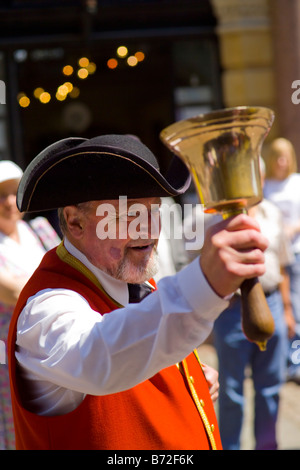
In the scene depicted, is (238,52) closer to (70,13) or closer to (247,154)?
(70,13)

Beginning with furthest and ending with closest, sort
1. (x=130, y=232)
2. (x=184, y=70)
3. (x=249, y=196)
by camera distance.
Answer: (x=184, y=70), (x=130, y=232), (x=249, y=196)

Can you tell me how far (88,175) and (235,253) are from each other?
28.9 inches

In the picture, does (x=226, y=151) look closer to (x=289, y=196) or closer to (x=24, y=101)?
(x=289, y=196)

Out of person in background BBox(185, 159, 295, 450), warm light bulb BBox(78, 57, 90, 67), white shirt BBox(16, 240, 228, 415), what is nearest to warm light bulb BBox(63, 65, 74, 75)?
warm light bulb BBox(78, 57, 90, 67)

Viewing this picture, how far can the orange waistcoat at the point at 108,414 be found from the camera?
188cm

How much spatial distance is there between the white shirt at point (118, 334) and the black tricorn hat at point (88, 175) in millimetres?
331

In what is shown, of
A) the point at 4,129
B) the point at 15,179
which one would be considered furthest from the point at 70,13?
the point at 15,179

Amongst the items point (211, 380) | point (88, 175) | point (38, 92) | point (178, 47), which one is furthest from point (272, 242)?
point (38, 92)

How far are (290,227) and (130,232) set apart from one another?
177 inches

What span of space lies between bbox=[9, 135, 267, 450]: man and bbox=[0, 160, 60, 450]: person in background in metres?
1.65

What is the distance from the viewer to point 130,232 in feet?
6.82

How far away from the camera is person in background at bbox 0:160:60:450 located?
12.4ft

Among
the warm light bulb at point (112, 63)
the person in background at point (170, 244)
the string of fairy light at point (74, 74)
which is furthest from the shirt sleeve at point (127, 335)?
the warm light bulb at point (112, 63)

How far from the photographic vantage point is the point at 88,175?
1.95m
